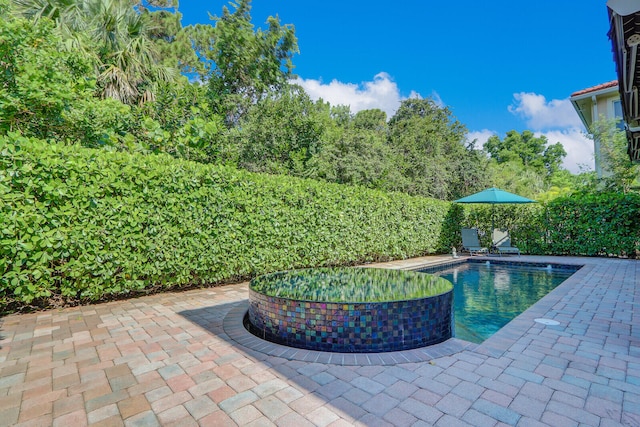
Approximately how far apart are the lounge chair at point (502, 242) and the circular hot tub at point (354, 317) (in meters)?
10.0

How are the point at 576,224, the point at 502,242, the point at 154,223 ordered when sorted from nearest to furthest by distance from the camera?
the point at 154,223 → the point at 576,224 → the point at 502,242

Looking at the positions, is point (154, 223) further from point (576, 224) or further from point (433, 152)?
point (433, 152)

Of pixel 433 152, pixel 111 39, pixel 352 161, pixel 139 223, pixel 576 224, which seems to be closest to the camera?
pixel 139 223

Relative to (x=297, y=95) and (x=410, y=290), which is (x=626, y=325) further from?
(x=297, y=95)

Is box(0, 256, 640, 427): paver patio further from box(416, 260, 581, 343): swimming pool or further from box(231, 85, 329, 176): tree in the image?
box(231, 85, 329, 176): tree

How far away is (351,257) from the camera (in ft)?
31.1

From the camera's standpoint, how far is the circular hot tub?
3.29 meters

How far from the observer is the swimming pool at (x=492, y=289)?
16.9 ft

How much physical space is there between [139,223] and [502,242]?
41.8ft

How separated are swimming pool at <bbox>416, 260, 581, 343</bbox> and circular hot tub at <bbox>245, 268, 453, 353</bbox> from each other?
1191 millimetres

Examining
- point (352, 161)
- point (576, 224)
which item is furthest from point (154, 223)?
point (576, 224)

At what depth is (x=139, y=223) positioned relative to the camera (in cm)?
545

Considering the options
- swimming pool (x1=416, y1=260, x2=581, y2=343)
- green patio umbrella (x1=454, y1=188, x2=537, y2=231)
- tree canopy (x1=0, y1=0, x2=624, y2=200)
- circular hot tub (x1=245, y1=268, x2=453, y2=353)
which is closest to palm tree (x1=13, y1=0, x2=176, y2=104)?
tree canopy (x1=0, y1=0, x2=624, y2=200)

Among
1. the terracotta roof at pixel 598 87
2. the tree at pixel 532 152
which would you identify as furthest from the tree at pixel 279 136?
the tree at pixel 532 152
